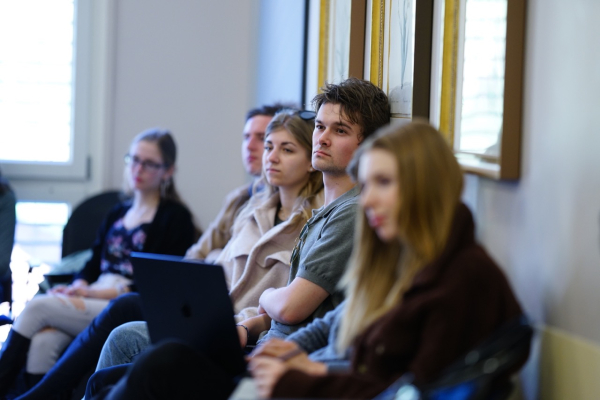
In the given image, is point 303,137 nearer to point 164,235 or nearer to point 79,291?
point 164,235

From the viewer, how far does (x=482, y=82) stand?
1540 mm

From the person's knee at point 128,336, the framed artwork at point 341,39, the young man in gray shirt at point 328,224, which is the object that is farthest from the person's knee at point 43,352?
the framed artwork at point 341,39

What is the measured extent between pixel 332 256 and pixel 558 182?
2.43ft

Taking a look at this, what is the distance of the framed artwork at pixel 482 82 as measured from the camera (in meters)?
1.42

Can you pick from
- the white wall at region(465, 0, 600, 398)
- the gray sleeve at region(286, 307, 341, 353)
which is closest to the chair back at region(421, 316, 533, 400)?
the white wall at region(465, 0, 600, 398)

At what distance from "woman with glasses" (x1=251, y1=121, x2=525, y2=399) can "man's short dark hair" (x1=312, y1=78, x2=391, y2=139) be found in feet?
2.63

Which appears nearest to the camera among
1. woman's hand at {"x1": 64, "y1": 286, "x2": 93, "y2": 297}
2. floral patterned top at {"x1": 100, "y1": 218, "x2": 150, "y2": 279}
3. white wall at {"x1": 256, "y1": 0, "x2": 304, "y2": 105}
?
woman's hand at {"x1": 64, "y1": 286, "x2": 93, "y2": 297}

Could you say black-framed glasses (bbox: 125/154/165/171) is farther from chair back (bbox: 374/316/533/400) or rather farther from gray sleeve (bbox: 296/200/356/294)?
chair back (bbox: 374/316/533/400)

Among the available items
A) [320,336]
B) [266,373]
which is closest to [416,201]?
[266,373]

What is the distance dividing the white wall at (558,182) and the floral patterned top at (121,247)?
6.91 ft

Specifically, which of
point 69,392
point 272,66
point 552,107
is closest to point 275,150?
point 69,392

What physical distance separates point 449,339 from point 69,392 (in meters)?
1.90

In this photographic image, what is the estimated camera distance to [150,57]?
4273mm

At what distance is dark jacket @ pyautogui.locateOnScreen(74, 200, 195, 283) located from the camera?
3.30 metres
